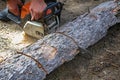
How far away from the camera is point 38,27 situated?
3.78 meters

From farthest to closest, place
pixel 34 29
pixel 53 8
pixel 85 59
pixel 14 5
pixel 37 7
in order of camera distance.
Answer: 1. pixel 14 5
2. pixel 34 29
3. pixel 53 8
4. pixel 37 7
5. pixel 85 59

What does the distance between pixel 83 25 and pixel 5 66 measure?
4.59 feet

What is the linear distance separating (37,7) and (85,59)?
1037mm

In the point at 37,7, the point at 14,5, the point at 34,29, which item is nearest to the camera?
the point at 37,7

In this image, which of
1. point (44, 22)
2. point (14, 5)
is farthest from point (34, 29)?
point (14, 5)

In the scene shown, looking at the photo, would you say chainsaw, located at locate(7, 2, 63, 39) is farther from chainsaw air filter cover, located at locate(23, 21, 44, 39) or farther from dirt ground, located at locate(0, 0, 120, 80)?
dirt ground, located at locate(0, 0, 120, 80)

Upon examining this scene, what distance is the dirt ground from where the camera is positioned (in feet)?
10.6

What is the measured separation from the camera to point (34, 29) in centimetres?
386

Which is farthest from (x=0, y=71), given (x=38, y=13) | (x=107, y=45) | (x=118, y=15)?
(x=118, y=15)

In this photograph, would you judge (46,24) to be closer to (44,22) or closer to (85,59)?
(44,22)

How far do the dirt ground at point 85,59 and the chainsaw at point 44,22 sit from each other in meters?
0.22

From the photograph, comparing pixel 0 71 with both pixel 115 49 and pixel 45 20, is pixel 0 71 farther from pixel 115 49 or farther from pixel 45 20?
pixel 115 49

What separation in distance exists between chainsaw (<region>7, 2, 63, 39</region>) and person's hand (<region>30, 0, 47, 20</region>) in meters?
0.06

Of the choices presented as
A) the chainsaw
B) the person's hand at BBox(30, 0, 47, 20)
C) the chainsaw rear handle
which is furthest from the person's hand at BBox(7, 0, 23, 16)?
the chainsaw rear handle
